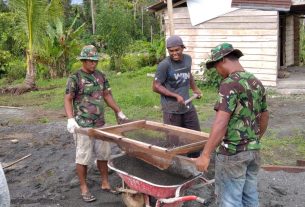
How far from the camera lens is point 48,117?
10.1 m

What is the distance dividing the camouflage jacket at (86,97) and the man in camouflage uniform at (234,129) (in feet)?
5.95

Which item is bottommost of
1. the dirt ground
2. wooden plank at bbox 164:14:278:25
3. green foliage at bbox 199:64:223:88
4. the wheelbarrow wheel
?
the dirt ground

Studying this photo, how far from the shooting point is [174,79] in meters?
4.98

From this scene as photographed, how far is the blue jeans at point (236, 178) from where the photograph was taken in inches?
130

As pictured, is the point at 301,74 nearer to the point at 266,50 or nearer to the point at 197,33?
the point at 266,50

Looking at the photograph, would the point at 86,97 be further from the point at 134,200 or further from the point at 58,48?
the point at 58,48

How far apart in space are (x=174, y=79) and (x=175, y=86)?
0.09 metres

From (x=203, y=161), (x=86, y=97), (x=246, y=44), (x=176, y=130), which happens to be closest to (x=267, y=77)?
(x=246, y=44)

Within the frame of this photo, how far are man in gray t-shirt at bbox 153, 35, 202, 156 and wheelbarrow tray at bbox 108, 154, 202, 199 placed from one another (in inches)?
29.3

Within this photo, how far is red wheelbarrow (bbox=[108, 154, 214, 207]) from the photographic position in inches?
147

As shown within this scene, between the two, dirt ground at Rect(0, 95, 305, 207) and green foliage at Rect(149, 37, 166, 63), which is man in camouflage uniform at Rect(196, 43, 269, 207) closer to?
dirt ground at Rect(0, 95, 305, 207)

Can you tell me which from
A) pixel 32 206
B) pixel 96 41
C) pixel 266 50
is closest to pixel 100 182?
pixel 32 206

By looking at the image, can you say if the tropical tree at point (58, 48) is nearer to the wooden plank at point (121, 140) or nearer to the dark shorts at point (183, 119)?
the dark shorts at point (183, 119)

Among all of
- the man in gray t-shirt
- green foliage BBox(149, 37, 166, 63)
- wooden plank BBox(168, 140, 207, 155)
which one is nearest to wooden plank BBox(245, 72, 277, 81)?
green foliage BBox(149, 37, 166, 63)
